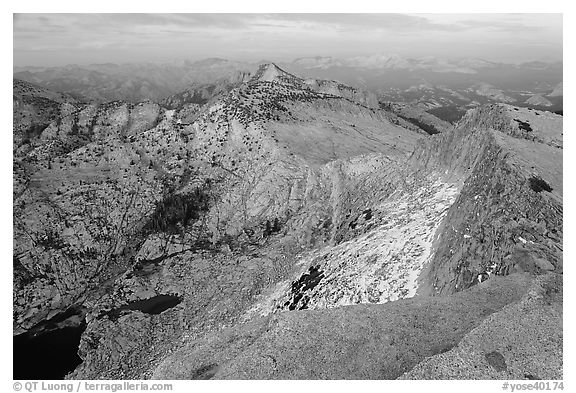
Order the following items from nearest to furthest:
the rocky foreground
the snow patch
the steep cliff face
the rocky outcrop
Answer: the rocky outcrop < the rocky foreground < the steep cliff face < the snow patch

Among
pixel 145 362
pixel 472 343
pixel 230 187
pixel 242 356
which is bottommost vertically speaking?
pixel 145 362

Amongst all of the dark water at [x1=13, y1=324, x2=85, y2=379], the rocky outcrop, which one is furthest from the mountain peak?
the rocky outcrop

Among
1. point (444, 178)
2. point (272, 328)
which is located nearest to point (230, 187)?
point (444, 178)

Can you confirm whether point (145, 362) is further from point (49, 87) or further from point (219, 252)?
point (49, 87)

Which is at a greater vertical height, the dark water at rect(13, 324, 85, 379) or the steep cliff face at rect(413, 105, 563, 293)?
the steep cliff face at rect(413, 105, 563, 293)

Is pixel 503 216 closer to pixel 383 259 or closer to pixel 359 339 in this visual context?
pixel 383 259

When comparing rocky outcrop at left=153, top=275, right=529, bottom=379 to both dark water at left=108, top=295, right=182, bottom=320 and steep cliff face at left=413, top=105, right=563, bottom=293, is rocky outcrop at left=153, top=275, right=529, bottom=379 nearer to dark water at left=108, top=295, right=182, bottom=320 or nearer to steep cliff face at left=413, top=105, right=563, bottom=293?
steep cliff face at left=413, top=105, right=563, bottom=293

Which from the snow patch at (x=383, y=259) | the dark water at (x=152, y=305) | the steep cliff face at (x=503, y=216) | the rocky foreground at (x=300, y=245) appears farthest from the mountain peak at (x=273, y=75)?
the steep cliff face at (x=503, y=216)
